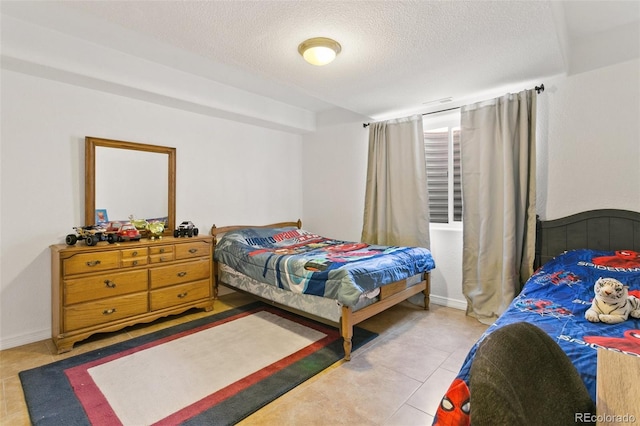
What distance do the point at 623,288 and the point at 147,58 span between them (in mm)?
4128

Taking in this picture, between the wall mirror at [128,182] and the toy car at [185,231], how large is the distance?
15 cm

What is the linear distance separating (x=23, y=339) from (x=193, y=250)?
157 cm

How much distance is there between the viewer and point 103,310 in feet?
9.03

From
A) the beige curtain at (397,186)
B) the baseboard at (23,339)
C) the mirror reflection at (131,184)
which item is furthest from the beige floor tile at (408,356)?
the baseboard at (23,339)

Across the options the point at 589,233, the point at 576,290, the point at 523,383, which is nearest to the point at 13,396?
the point at 523,383

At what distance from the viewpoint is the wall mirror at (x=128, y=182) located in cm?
305

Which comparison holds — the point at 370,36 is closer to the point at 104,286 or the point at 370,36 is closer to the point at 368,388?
the point at 368,388

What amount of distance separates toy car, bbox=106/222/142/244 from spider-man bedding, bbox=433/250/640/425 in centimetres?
305

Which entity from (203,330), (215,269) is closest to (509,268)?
(203,330)

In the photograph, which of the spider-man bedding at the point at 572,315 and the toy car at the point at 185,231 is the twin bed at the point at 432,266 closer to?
the spider-man bedding at the point at 572,315

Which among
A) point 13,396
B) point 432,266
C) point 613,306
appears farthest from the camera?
point 432,266

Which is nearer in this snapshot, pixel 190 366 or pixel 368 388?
pixel 368 388

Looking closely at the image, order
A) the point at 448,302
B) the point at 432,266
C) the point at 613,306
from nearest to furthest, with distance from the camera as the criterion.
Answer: the point at 613,306, the point at 432,266, the point at 448,302

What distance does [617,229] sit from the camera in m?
2.60
